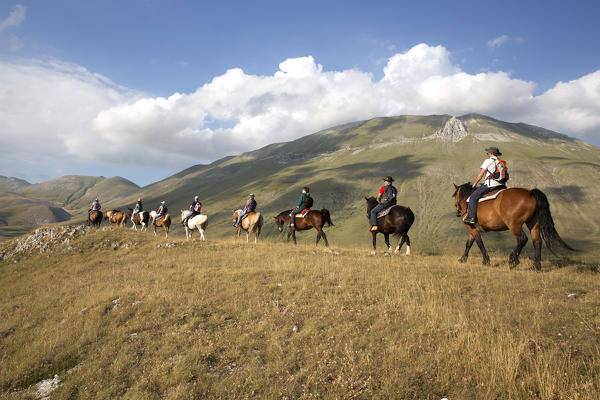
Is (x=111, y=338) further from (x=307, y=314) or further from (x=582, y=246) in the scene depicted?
(x=582, y=246)

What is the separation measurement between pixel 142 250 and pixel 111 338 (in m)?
15.0

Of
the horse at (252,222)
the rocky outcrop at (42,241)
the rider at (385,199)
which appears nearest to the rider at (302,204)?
the horse at (252,222)

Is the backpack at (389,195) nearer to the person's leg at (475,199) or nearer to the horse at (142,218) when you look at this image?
the person's leg at (475,199)

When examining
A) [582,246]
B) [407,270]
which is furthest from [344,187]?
[407,270]

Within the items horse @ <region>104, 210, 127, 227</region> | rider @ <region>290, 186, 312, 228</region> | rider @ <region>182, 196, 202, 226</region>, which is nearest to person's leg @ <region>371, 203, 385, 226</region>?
rider @ <region>290, 186, 312, 228</region>

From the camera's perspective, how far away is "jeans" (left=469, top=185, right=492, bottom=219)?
12089 millimetres

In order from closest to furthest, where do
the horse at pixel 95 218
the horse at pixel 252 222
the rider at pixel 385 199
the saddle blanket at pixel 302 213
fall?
the rider at pixel 385 199 < the saddle blanket at pixel 302 213 < the horse at pixel 252 222 < the horse at pixel 95 218

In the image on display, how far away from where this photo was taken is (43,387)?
229 inches

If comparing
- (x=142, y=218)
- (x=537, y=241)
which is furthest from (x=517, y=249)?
(x=142, y=218)

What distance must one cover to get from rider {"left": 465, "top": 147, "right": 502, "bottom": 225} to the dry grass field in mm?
2095

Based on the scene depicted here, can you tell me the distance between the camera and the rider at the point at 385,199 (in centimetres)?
1599

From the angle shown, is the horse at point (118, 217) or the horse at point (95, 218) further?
the horse at point (118, 217)

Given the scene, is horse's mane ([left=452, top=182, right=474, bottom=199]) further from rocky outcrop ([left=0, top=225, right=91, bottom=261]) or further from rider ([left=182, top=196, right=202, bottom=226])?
rocky outcrop ([left=0, top=225, right=91, bottom=261])

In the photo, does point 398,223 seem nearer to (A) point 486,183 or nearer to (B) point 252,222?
(A) point 486,183
